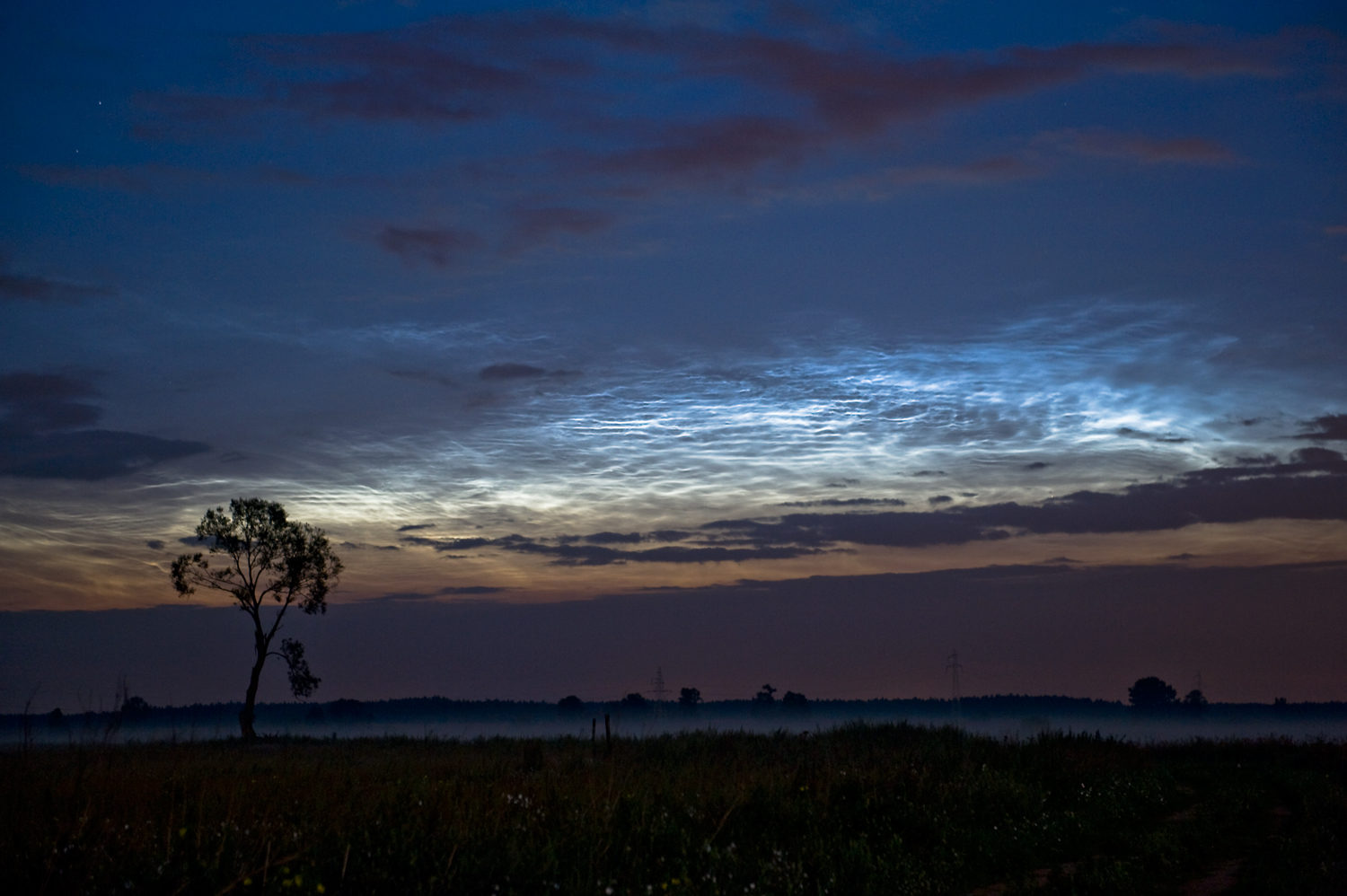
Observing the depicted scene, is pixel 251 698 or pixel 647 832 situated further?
pixel 251 698

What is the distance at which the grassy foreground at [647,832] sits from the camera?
35.2 ft

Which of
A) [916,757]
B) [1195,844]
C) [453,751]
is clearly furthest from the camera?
[453,751]

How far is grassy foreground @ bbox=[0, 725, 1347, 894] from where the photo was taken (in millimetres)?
10727

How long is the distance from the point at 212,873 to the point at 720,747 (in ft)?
98.7

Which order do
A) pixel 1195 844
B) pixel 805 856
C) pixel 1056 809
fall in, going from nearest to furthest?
pixel 805 856
pixel 1195 844
pixel 1056 809

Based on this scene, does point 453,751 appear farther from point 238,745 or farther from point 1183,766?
point 1183,766

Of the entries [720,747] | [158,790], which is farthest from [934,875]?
[720,747]

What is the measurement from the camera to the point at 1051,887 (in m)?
12.8

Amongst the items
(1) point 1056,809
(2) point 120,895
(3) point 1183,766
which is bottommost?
(3) point 1183,766

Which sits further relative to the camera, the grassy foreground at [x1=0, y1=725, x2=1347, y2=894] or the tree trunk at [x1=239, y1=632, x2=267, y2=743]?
the tree trunk at [x1=239, y1=632, x2=267, y2=743]

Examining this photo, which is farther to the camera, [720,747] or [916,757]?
[720,747]

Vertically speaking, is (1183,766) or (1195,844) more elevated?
(1195,844)

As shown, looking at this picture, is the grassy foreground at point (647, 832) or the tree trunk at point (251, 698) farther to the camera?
the tree trunk at point (251, 698)

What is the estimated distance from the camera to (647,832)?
14039 millimetres
